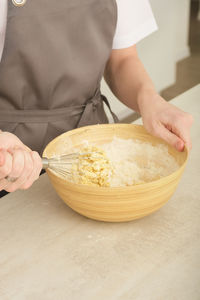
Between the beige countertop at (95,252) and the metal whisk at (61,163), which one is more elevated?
the metal whisk at (61,163)

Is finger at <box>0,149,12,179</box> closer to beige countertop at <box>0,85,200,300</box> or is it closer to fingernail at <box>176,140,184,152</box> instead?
beige countertop at <box>0,85,200,300</box>

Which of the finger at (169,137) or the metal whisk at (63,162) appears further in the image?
the finger at (169,137)

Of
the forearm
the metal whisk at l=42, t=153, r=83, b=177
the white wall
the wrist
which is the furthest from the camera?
the white wall

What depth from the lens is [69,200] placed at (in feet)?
2.84

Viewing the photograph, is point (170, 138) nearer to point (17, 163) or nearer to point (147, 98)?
point (147, 98)

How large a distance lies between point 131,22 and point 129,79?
178mm

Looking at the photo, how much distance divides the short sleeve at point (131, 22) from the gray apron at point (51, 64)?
0.07 meters

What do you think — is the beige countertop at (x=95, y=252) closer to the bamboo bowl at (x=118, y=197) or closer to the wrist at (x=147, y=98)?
the bamboo bowl at (x=118, y=197)

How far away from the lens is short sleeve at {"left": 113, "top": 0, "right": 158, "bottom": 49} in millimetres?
1262

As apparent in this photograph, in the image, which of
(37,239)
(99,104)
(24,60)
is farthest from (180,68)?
(37,239)

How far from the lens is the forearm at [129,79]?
122 cm

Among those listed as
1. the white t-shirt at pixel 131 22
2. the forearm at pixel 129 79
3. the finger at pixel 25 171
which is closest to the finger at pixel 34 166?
the finger at pixel 25 171

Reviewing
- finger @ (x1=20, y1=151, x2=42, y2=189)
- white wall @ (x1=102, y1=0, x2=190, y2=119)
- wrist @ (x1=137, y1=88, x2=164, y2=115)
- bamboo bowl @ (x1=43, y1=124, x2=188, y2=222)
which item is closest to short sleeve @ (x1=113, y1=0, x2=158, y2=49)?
wrist @ (x1=137, y1=88, x2=164, y2=115)

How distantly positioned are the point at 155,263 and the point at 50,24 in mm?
656
